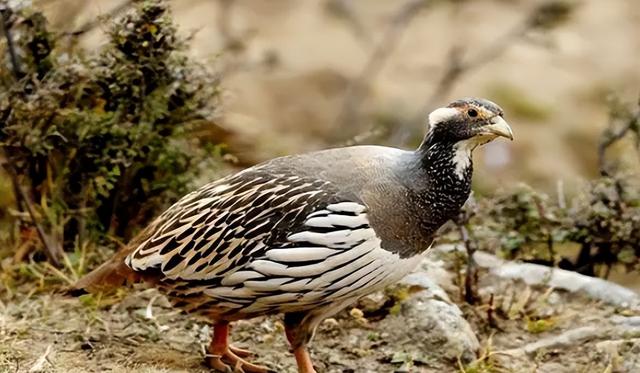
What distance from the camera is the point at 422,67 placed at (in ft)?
40.0

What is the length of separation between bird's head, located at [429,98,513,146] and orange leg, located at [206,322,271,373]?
3.43ft

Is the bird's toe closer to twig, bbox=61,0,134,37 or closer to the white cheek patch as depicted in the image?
the white cheek patch

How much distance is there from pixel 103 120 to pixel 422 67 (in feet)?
25.2

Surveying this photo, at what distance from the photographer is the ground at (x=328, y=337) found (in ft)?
14.4

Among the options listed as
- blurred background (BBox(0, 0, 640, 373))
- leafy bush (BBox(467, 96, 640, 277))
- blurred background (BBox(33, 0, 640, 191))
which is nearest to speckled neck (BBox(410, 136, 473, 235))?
blurred background (BBox(0, 0, 640, 373))

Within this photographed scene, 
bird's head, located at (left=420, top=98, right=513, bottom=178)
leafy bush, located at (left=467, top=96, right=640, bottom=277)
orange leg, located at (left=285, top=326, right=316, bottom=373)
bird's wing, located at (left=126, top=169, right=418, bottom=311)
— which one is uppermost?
bird's head, located at (left=420, top=98, right=513, bottom=178)

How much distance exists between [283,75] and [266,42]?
2.50 feet

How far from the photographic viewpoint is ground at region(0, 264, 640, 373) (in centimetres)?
439

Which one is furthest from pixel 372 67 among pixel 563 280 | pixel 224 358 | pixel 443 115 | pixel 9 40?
pixel 443 115

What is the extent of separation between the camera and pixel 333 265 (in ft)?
12.6

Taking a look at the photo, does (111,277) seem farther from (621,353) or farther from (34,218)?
(621,353)

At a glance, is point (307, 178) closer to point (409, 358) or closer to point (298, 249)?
point (298, 249)

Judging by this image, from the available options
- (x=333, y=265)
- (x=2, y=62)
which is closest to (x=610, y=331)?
(x=333, y=265)

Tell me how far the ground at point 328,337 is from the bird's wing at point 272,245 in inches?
18.2
